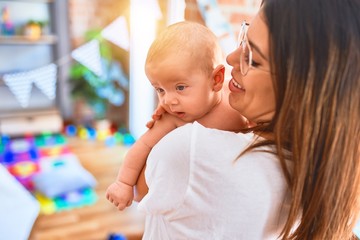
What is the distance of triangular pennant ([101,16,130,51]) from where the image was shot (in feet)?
12.6

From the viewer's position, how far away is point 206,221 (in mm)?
674

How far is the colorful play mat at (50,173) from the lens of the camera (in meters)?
2.83

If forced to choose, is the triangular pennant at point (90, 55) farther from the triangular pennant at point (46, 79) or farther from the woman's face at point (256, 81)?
the woman's face at point (256, 81)

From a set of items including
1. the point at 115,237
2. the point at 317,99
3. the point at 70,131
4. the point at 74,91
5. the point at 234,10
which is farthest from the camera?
the point at 70,131

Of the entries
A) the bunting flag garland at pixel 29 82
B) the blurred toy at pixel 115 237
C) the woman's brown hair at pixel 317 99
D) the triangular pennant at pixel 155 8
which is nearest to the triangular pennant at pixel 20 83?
the bunting flag garland at pixel 29 82

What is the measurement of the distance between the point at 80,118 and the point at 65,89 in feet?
1.32

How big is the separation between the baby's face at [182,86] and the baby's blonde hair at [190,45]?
1 cm

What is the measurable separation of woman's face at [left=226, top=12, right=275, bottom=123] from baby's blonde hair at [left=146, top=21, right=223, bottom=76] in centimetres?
11

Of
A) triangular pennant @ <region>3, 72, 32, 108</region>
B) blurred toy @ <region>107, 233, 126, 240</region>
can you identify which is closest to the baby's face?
blurred toy @ <region>107, 233, 126, 240</region>

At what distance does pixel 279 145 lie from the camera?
669 mm

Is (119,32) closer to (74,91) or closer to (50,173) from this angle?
(74,91)

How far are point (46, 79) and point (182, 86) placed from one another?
339cm

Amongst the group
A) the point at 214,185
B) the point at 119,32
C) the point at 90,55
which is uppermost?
the point at 214,185

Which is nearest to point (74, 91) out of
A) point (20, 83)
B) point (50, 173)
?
point (20, 83)
